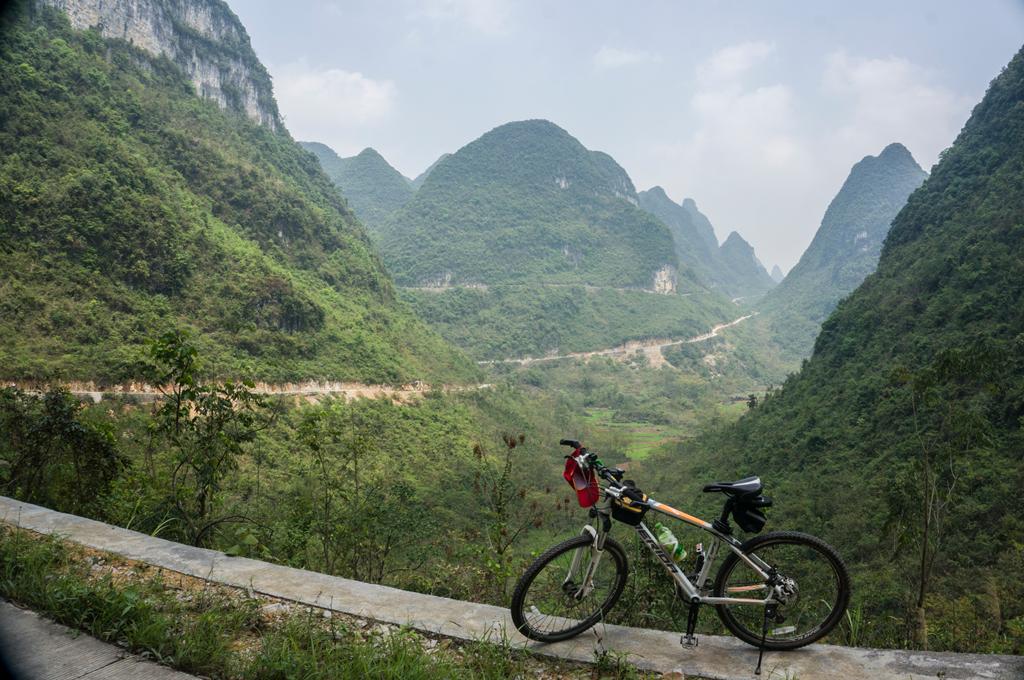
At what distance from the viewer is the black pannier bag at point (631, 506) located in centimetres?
252

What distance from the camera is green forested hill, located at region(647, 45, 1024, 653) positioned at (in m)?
6.12

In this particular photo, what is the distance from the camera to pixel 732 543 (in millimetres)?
2441

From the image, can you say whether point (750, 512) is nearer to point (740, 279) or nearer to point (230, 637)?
point (230, 637)

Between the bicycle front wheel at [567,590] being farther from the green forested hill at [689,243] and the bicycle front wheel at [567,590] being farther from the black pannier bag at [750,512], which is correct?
the green forested hill at [689,243]

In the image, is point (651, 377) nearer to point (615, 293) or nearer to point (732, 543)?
point (615, 293)

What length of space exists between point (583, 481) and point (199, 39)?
67242 millimetres

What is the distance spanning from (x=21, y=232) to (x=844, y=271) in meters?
123

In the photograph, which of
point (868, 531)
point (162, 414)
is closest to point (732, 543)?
point (162, 414)

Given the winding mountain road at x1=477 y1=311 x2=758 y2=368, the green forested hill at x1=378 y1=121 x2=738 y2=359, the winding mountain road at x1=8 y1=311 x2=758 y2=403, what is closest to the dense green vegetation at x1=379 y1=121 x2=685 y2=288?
the green forested hill at x1=378 y1=121 x2=738 y2=359

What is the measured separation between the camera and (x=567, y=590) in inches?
108

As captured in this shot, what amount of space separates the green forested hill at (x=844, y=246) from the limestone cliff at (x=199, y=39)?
284 ft

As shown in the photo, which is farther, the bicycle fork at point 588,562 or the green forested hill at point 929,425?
the green forested hill at point 929,425

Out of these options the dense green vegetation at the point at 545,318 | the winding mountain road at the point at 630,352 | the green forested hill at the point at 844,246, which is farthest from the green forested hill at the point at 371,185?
the green forested hill at the point at 844,246

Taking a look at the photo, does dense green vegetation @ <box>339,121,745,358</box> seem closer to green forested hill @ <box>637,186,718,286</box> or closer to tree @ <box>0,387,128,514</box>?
green forested hill @ <box>637,186,718,286</box>
